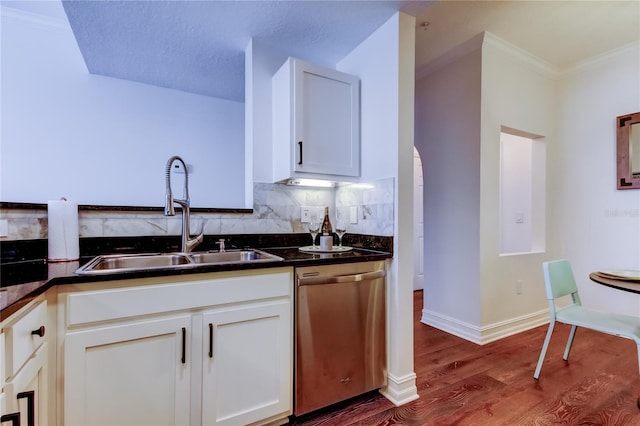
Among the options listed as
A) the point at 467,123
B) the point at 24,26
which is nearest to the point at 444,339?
the point at 467,123

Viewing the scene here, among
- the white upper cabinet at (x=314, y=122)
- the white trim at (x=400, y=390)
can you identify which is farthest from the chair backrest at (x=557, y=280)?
the white upper cabinet at (x=314, y=122)

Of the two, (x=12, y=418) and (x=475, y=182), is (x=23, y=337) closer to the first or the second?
(x=12, y=418)

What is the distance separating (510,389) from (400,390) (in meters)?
0.73

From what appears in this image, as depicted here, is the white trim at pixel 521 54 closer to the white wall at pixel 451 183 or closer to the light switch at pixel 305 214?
the white wall at pixel 451 183

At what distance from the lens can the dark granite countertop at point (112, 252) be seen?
0.94 m

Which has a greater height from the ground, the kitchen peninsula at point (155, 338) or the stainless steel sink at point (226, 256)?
the stainless steel sink at point (226, 256)

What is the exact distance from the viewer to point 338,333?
159 centimetres

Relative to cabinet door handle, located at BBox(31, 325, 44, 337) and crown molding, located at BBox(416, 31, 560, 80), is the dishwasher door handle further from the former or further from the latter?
crown molding, located at BBox(416, 31, 560, 80)

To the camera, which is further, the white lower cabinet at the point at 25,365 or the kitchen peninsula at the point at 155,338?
the kitchen peninsula at the point at 155,338

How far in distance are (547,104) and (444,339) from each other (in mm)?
2653

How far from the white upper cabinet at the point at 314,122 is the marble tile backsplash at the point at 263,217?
0.61 feet

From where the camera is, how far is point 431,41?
2.40 metres

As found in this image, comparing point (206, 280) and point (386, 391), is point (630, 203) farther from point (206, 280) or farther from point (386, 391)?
point (206, 280)

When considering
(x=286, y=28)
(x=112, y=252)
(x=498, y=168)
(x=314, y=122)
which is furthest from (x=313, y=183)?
(x=498, y=168)
